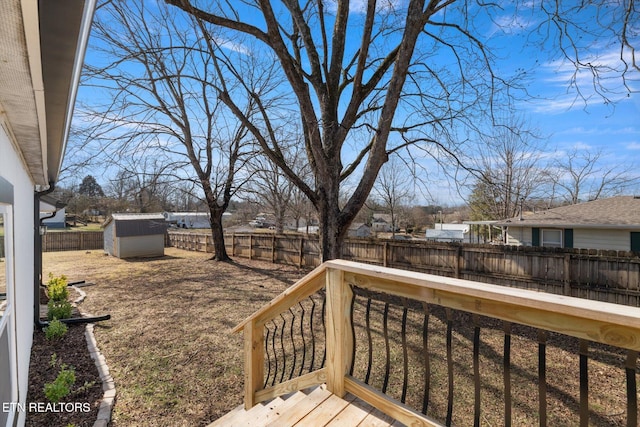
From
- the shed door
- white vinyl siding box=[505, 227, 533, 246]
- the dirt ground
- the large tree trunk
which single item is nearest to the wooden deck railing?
the dirt ground

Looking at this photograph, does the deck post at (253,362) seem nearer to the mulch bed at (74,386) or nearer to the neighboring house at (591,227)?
the mulch bed at (74,386)

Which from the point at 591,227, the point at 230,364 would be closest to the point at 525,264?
the point at 591,227

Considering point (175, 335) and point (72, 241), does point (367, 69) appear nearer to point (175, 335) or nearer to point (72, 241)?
point (175, 335)

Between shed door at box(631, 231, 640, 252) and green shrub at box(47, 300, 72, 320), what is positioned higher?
shed door at box(631, 231, 640, 252)

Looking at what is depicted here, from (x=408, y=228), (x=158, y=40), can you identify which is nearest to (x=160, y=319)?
(x=158, y=40)

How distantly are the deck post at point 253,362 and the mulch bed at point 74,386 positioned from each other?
1.65 meters

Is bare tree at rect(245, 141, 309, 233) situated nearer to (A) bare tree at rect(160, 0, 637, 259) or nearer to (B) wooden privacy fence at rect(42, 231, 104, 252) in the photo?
(A) bare tree at rect(160, 0, 637, 259)

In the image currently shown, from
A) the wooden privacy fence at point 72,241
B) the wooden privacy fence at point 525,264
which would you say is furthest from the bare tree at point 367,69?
the wooden privacy fence at point 72,241

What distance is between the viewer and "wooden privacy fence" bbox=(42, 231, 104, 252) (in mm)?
19016

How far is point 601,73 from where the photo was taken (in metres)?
4.97

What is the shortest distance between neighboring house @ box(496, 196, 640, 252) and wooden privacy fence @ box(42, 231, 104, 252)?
24106mm

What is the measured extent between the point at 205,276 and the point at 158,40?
7755 millimetres

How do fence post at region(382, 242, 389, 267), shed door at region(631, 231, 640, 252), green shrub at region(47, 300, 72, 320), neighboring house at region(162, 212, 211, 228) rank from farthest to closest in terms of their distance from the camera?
neighboring house at region(162, 212, 211, 228) → shed door at region(631, 231, 640, 252) → fence post at region(382, 242, 389, 267) → green shrub at region(47, 300, 72, 320)

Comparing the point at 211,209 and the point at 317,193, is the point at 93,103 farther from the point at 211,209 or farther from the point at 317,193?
the point at 317,193
